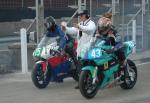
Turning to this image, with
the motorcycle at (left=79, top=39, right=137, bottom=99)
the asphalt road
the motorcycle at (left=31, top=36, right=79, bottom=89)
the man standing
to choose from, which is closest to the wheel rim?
the motorcycle at (left=79, top=39, right=137, bottom=99)

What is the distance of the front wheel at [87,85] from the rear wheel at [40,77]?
131 centimetres

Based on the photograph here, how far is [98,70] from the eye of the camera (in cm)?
878

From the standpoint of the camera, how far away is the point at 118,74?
9383 mm

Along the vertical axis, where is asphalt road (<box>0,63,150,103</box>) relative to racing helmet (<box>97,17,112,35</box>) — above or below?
below

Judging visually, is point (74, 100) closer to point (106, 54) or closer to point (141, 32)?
point (106, 54)

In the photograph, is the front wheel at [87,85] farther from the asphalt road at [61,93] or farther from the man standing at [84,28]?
the man standing at [84,28]

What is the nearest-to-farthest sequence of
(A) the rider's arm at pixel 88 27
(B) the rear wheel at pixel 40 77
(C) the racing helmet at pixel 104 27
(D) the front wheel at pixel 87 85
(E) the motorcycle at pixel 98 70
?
1. (D) the front wheel at pixel 87 85
2. (E) the motorcycle at pixel 98 70
3. (C) the racing helmet at pixel 104 27
4. (A) the rider's arm at pixel 88 27
5. (B) the rear wheel at pixel 40 77

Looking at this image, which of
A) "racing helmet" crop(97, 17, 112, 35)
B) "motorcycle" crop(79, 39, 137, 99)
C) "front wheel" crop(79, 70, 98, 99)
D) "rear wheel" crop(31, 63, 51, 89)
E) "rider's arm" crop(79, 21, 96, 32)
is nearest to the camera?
"front wheel" crop(79, 70, 98, 99)

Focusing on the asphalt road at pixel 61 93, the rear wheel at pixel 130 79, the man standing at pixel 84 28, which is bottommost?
the asphalt road at pixel 61 93

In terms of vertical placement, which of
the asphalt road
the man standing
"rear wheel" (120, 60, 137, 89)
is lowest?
the asphalt road

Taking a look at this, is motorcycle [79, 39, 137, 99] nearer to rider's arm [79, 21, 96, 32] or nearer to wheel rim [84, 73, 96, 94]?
wheel rim [84, 73, 96, 94]

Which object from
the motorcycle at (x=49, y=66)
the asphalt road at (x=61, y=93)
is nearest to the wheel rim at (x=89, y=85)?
the asphalt road at (x=61, y=93)

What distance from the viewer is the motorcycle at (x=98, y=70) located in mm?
8547

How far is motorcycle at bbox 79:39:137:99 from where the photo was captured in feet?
28.0
